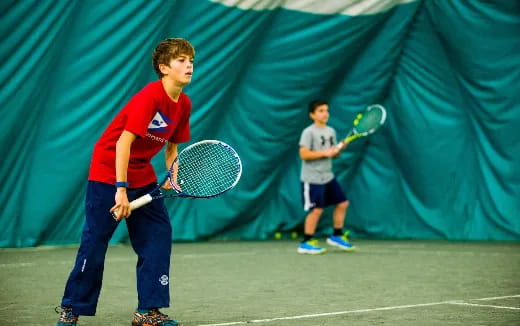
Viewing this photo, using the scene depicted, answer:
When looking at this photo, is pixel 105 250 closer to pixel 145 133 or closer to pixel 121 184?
pixel 121 184

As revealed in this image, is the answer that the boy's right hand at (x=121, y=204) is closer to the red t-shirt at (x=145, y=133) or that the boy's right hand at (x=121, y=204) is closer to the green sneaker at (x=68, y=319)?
the red t-shirt at (x=145, y=133)

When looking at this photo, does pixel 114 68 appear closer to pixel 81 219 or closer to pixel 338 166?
pixel 81 219

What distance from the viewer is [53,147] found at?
28.1 feet

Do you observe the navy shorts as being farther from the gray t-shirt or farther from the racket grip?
the racket grip

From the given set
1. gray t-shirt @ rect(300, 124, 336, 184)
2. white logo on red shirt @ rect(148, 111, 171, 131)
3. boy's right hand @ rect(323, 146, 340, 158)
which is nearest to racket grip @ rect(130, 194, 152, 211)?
white logo on red shirt @ rect(148, 111, 171, 131)

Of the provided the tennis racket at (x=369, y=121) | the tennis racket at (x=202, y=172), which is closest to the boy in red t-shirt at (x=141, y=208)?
the tennis racket at (x=202, y=172)

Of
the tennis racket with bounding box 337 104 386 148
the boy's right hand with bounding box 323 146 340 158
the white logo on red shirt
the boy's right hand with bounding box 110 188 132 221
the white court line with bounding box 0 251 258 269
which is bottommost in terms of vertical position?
the white court line with bounding box 0 251 258 269

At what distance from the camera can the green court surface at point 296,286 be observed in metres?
4.79

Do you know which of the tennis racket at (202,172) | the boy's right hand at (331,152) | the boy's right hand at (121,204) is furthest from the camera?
the boy's right hand at (331,152)

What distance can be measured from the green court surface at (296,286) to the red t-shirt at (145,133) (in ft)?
2.73

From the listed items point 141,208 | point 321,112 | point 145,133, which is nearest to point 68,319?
point 141,208

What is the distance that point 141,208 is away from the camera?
14.5 feet

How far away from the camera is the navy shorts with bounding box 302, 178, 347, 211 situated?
893 cm

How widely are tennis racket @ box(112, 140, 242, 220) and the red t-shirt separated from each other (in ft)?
0.39
